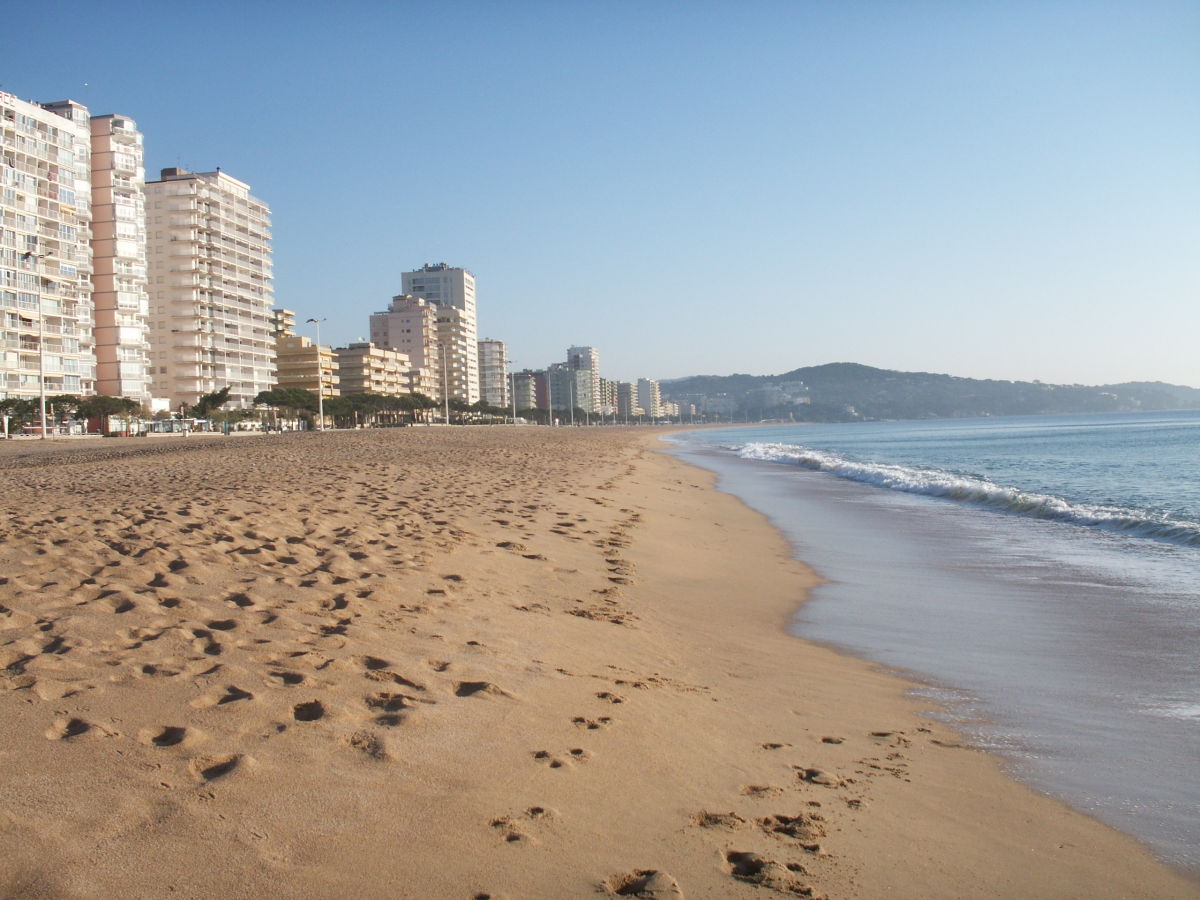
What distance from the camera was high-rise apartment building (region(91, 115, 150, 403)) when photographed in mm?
88000

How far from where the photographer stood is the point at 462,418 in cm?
14238

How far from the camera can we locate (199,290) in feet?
339

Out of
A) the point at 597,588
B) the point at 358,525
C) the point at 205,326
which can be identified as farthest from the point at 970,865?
the point at 205,326

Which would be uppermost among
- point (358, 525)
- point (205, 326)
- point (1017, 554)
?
point (205, 326)

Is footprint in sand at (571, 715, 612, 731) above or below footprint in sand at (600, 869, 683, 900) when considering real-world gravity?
above

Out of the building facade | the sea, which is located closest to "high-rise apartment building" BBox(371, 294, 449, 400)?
the building facade

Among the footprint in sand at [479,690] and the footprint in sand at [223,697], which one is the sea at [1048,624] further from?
the footprint in sand at [223,697]

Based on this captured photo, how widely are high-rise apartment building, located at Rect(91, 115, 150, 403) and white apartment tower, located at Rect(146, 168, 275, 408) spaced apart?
11.3 meters

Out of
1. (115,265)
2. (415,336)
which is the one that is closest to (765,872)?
(115,265)

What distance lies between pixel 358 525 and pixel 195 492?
161 inches

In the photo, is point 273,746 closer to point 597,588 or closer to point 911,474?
point 597,588

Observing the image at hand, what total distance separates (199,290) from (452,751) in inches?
4373

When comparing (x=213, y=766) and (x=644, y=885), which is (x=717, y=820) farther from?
(x=213, y=766)

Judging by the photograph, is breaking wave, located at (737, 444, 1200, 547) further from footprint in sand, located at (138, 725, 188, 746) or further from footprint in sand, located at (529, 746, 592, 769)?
footprint in sand, located at (138, 725, 188, 746)
